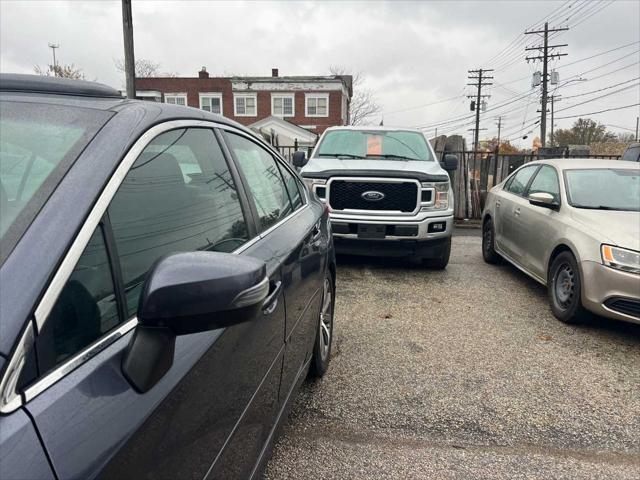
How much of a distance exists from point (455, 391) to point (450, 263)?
3909mm

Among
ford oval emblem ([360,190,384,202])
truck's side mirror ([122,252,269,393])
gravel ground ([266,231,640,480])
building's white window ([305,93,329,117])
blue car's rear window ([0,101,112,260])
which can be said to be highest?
building's white window ([305,93,329,117])

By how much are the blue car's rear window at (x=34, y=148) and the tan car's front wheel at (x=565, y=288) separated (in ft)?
13.4

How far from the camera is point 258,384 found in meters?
1.62

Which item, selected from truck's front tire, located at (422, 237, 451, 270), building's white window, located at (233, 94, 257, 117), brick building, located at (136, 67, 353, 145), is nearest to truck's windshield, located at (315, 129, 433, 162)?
truck's front tire, located at (422, 237, 451, 270)

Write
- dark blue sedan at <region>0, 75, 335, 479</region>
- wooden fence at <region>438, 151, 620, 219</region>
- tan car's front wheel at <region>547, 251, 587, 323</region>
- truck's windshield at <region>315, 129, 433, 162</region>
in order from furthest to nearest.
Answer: wooden fence at <region>438, 151, 620, 219</region> < truck's windshield at <region>315, 129, 433, 162</region> < tan car's front wheel at <region>547, 251, 587, 323</region> < dark blue sedan at <region>0, 75, 335, 479</region>

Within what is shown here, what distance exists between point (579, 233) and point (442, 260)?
214 centimetres

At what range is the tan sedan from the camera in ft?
12.5

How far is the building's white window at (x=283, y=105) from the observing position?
3684 cm

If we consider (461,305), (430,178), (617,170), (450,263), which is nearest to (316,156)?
(430,178)

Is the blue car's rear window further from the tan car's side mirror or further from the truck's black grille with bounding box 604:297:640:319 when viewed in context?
the tan car's side mirror

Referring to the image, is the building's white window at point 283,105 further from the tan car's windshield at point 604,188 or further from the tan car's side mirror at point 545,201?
the tan car's side mirror at point 545,201

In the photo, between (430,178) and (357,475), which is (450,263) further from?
(357,475)

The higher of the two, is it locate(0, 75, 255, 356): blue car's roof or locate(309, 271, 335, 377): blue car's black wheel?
locate(0, 75, 255, 356): blue car's roof

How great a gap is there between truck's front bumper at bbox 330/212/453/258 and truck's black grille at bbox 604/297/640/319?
225cm
